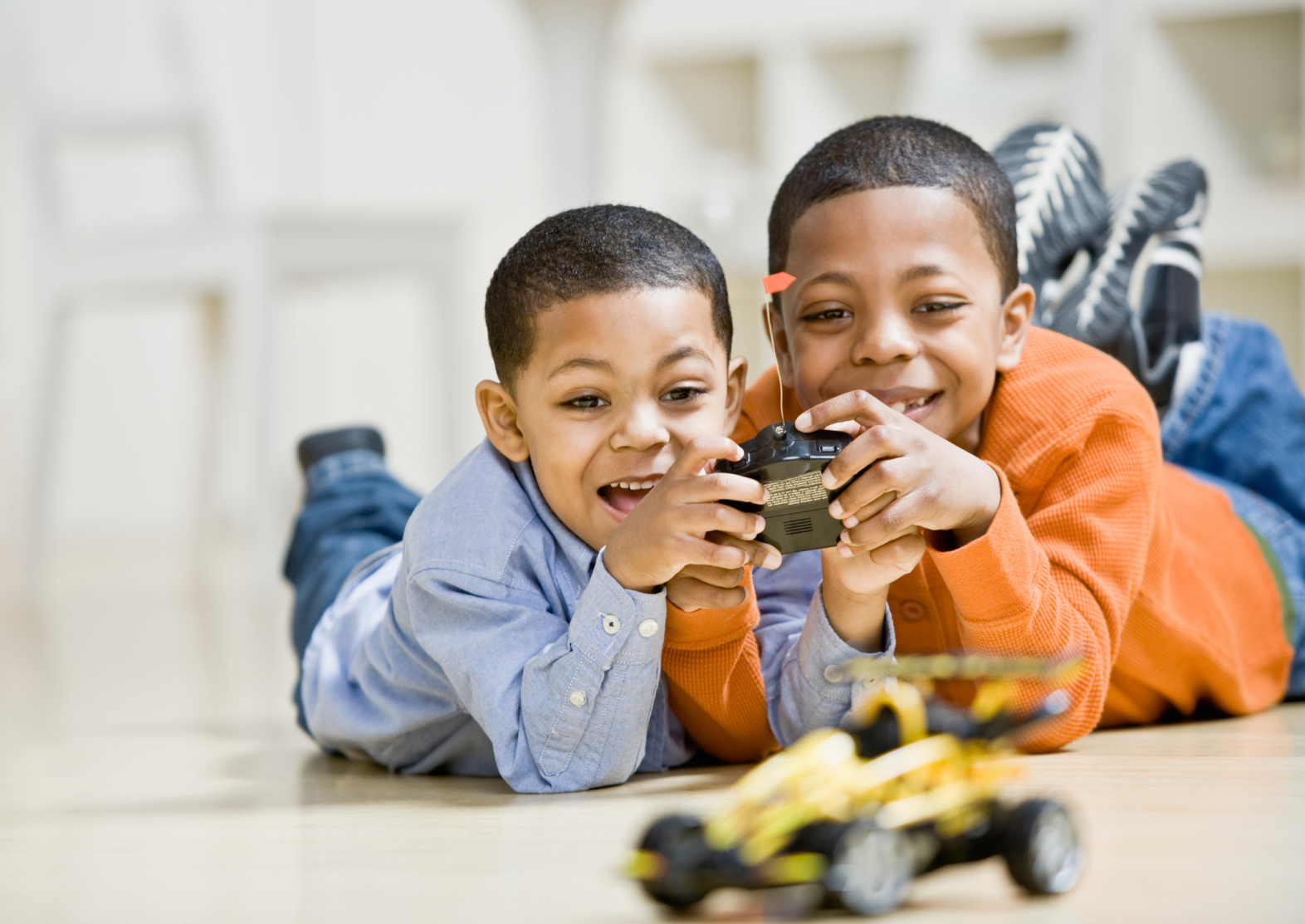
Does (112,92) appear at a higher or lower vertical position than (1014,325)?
higher

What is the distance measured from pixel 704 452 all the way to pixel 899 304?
0.26 m

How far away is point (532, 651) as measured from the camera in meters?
0.88

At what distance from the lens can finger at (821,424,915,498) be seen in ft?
2.43

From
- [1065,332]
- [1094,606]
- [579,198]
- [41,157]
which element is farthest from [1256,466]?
[41,157]

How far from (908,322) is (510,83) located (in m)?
3.16

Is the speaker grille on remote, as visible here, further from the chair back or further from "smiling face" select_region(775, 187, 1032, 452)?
the chair back

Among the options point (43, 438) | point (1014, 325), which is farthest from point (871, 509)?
point (43, 438)

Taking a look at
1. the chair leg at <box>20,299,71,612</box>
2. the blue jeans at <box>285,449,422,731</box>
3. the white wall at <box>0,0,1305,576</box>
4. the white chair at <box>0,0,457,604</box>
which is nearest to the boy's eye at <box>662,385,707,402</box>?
the blue jeans at <box>285,449,422,731</box>

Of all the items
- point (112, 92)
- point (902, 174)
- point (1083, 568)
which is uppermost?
point (112, 92)

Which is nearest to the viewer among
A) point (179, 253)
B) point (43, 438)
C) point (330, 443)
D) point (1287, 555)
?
Answer: point (1287, 555)

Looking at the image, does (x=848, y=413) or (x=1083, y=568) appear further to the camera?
(x=1083, y=568)

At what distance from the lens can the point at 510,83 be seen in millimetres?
3926

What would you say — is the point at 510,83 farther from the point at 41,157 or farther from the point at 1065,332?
the point at 1065,332

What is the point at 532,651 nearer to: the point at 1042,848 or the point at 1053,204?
the point at 1042,848
